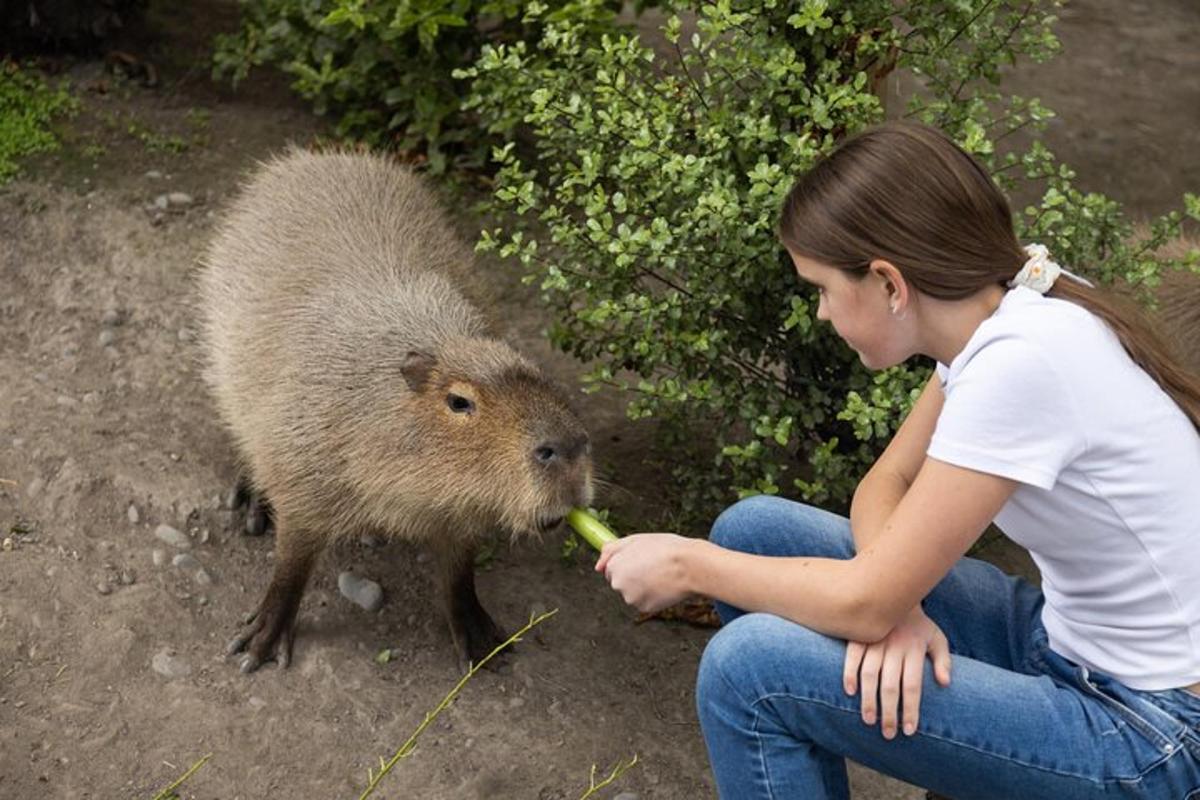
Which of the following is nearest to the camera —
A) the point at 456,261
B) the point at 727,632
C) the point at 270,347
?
the point at 727,632

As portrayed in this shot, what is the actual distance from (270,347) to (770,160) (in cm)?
138

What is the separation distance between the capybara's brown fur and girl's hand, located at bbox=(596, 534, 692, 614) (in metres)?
0.74

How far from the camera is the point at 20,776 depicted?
3137 millimetres

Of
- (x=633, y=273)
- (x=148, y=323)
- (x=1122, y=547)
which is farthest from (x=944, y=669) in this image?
(x=148, y=323)

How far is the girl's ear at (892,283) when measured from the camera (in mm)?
2307

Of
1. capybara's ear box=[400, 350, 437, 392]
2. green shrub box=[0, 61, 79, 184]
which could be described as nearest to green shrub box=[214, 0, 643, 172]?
green shrub box=[0, 61, 79, 184]

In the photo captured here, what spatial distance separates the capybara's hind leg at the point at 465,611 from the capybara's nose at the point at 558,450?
0.48 m

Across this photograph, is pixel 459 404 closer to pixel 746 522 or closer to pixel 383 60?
pixel 746 522

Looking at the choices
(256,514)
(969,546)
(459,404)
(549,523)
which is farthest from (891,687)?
(256,514)

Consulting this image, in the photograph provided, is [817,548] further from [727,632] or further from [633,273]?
[633,273]

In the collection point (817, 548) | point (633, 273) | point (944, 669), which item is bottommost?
point (633, 273)

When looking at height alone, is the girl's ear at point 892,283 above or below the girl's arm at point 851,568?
above

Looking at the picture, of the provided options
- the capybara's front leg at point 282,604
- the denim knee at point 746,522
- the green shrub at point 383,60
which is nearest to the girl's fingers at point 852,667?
the denim knee at point 746,522

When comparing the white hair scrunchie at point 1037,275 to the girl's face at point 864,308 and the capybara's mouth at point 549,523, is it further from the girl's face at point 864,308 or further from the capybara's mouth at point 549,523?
the capybara's mouth at point 549,523
